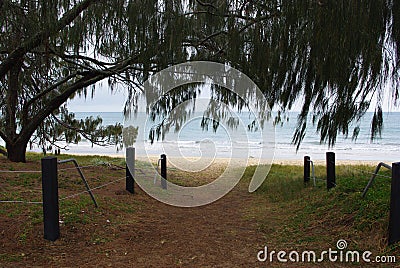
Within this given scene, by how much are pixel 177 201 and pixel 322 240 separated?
7.78 ft

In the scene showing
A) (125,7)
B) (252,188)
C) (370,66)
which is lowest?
(252,188)

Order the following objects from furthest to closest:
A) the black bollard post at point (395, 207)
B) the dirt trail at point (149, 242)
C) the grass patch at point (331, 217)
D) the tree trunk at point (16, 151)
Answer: the tree trunk at point (16, 151)
the grass patch at point (331, 217)
the dirt trail at point (149, 242)
the black bollard post at point (395, 207)

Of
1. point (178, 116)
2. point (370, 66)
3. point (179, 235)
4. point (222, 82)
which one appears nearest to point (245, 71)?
point (222, 82)

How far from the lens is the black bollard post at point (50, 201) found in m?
2.82

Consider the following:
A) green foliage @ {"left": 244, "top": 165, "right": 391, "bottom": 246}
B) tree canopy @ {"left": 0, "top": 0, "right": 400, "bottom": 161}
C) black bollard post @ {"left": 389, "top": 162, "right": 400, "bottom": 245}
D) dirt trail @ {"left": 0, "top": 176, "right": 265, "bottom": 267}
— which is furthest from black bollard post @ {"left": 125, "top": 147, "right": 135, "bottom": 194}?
black bollard post @ {"left": 389, "top": 162, "right": 400, "bottom": 245}

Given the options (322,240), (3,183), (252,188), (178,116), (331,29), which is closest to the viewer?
(331,29)

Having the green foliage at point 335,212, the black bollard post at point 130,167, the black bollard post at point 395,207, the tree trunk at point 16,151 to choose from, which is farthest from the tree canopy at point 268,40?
the tree trunk at point 16,151

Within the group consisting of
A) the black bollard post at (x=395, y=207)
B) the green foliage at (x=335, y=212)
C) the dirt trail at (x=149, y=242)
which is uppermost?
the black bollard post at (x=395, y=207)

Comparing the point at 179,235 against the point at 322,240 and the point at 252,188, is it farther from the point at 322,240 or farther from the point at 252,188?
the point at 252,188

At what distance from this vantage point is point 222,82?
120 inches

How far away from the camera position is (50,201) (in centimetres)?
283

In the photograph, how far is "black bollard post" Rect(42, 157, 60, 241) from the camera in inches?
111

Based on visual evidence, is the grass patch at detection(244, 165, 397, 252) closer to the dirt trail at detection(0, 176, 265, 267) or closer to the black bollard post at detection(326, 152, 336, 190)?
the black bollard post at detection(326, 152, 336, 190)

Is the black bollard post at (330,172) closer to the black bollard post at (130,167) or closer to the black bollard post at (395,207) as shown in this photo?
the black bollard post at (395,207)
